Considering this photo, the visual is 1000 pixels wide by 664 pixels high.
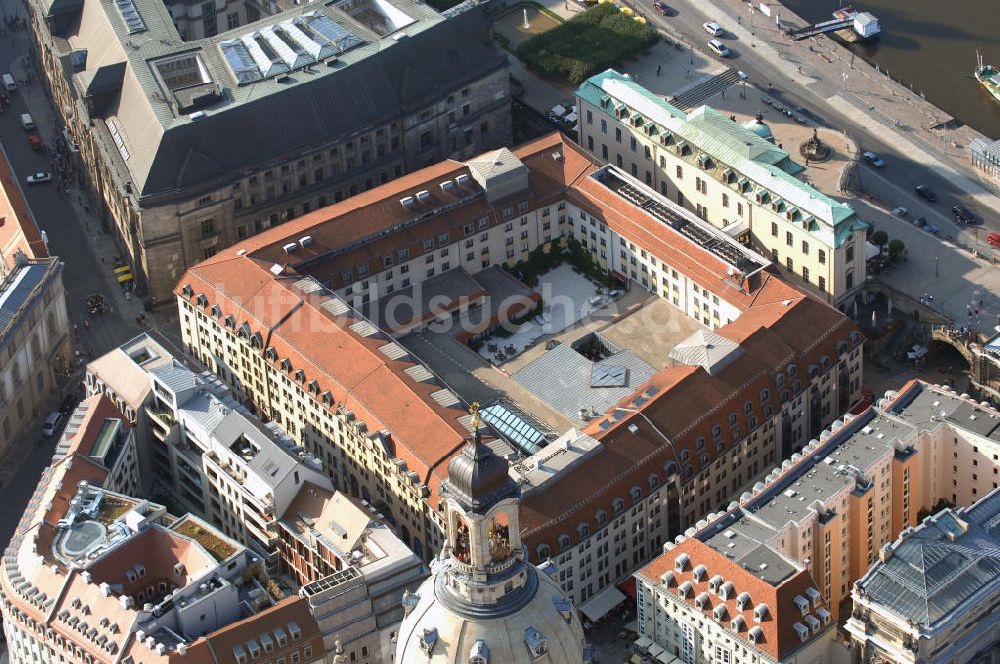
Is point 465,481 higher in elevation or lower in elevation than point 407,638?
higher

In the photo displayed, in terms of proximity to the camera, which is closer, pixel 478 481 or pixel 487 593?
pixel 487 593

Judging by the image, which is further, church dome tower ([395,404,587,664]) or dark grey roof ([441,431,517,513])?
dark grey roof ([441,431,517,513])

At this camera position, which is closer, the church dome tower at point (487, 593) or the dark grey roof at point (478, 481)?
the church dome tower at point (487, 593)

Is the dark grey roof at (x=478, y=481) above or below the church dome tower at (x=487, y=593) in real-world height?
above

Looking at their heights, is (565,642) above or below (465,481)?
below

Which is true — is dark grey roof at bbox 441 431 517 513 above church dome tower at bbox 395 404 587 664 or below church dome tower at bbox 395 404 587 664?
above

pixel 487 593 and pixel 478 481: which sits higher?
pixel 478 481
